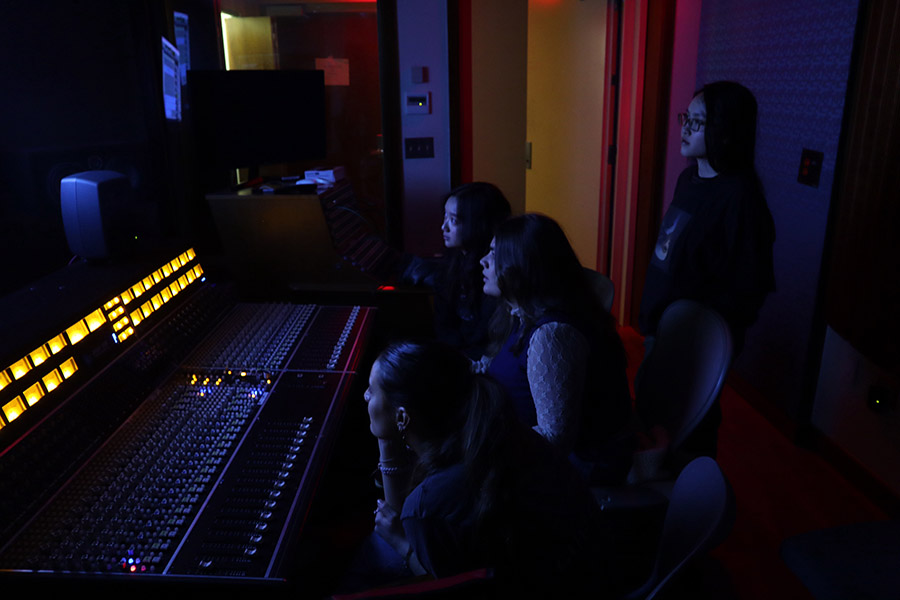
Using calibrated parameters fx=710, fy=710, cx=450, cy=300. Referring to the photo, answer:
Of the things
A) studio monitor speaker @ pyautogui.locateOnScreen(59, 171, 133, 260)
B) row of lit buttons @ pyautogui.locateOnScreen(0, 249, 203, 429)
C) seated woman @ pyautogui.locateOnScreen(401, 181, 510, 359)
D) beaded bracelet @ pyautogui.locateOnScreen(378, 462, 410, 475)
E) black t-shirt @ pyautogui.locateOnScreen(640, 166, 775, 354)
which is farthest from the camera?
seated woman @ pyautogui.locateOnScreen(401, 181, 510, 359)

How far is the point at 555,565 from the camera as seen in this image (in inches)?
45.1

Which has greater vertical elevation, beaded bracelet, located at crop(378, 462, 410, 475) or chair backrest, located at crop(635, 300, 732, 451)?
chair backrest, located at crop(635, 300, 732, 451)

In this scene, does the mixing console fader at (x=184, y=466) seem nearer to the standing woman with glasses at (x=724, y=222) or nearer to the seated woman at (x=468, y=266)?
the seated woman at (x=468, y=266)

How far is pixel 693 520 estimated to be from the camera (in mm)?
1146

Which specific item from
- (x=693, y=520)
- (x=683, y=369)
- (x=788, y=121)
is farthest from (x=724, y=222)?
(x=693, y=520)

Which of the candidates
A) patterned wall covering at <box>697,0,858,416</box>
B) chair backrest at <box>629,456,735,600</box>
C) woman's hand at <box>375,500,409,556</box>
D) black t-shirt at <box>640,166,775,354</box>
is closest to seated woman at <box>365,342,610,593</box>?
chair backrest at <box>629,456,735,600</box>

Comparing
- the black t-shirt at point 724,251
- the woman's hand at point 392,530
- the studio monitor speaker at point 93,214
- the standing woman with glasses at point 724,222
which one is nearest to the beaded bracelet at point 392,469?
the woman's hand at point 392,530

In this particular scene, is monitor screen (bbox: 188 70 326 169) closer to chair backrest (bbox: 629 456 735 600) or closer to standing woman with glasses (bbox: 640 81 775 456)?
standing woman with glasses (bbox: 640 81 775 456)

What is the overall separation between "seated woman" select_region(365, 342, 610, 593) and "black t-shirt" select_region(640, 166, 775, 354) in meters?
1.22

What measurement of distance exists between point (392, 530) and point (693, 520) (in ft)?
1.94

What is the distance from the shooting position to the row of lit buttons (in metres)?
1.24

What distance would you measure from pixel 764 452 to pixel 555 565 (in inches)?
79.1

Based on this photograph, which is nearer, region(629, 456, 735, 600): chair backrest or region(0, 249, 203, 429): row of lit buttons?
region(629, 456, 735, 600): chair backrest

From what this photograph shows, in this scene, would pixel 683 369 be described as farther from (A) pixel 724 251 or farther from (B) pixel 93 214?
(B) pixel 93 214
